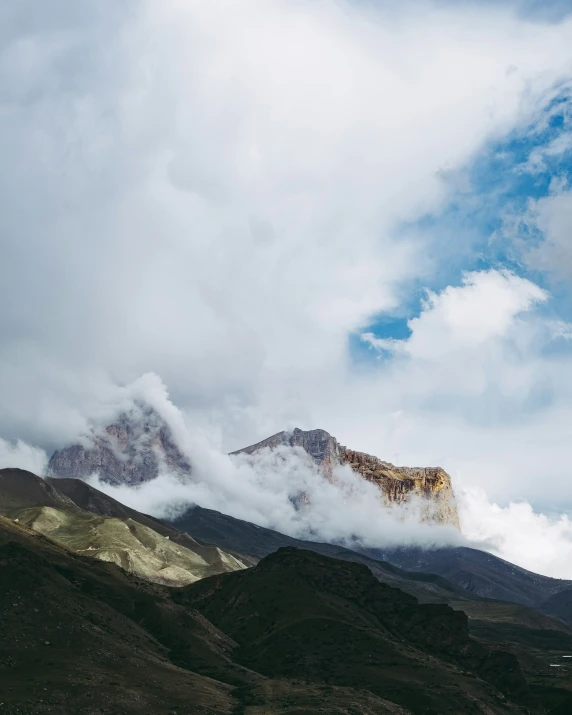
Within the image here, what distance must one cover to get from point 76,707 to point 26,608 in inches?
1933

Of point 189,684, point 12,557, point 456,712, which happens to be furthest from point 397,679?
point 12,557

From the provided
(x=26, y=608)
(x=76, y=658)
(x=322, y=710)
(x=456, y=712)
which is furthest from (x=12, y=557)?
(x=456, y=712)

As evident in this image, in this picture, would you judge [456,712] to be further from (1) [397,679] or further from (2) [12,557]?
(2) [12,557]

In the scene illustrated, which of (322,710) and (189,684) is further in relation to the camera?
(189,684)

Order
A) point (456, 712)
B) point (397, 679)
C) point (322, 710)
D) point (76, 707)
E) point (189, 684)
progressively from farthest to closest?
point (397, 679) → point (456, 712) → point (189, 684) → point (322, 710) → point (76, 707)

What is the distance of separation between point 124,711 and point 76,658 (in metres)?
26.0

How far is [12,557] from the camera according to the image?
200 m

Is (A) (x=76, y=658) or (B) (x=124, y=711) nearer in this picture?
(B) (x=124, y=711)

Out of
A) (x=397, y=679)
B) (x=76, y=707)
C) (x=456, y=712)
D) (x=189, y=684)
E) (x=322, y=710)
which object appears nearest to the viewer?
(x=76, y=707)

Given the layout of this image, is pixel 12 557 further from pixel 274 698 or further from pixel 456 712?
pixel 456 712

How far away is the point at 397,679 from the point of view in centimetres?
19525

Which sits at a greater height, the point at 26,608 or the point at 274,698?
the point at 26,608

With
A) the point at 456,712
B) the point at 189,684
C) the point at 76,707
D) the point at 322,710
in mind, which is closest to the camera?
the point at 76,707

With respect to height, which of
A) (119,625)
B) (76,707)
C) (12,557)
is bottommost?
(76,707)
